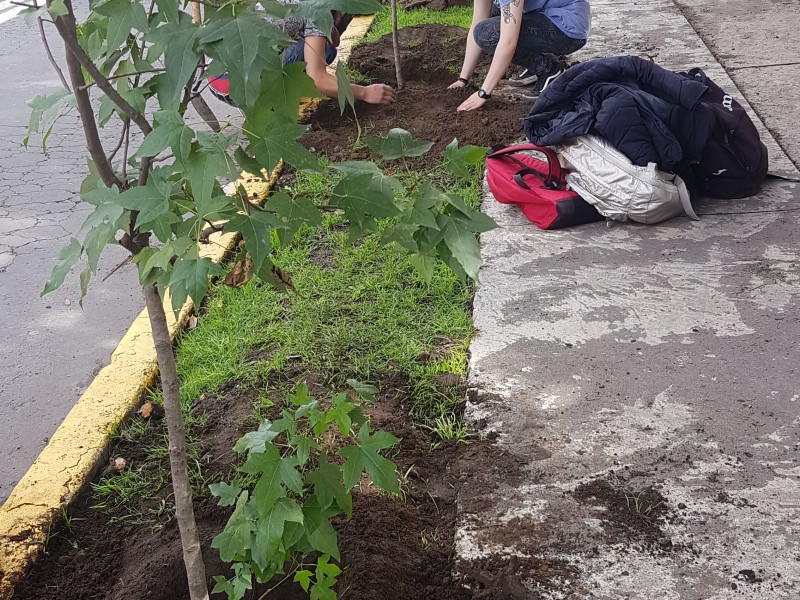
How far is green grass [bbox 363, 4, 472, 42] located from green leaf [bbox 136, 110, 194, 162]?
6.06 metres

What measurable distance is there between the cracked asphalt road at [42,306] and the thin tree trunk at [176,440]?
104 centimetres

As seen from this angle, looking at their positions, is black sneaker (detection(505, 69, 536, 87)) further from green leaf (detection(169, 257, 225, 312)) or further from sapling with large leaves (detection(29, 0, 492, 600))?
green leaf (detection(169, 257, 225, 312))

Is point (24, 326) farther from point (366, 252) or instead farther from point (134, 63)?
point (134, 63)

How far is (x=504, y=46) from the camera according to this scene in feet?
16.8

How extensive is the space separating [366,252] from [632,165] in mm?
1249

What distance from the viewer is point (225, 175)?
1332 millimetres

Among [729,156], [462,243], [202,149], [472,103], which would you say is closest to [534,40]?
[472,103]

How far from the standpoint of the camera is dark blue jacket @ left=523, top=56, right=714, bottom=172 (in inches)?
145

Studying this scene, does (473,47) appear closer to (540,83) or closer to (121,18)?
(540,83)

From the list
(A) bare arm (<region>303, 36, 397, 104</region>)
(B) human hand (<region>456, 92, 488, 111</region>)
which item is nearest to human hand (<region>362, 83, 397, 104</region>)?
(A) bare arm (<region>303, 36, 397, 104</region>)

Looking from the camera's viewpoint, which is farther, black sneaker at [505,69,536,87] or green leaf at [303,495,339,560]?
black sneaker at [505,69,536,87]

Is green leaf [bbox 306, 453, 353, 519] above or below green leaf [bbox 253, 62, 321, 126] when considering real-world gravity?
below

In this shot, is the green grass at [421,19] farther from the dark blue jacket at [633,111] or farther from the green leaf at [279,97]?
the green leaf at [279,97]

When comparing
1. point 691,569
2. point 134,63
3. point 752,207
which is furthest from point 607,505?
point 752,207
